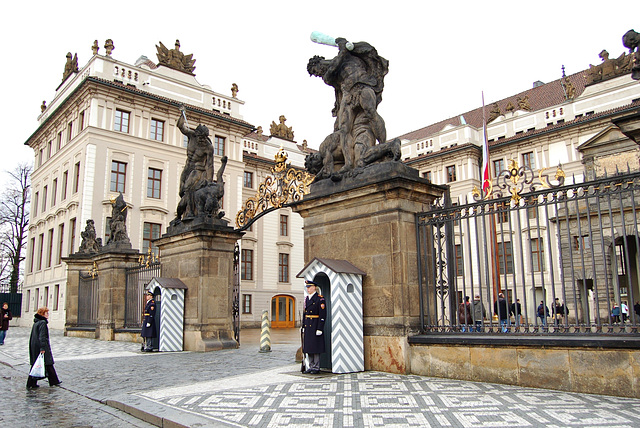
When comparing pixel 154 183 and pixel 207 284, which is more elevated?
pixel 154 183

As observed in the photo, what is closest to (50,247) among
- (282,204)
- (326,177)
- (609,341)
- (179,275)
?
(179,275)

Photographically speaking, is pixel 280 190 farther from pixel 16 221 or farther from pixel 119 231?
pixel 16 221

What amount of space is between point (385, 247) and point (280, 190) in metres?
5.18

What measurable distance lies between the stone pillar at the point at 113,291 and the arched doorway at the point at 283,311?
22.8m

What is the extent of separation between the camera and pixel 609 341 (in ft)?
20.8

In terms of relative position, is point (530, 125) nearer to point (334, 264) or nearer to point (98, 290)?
point (98, 290)

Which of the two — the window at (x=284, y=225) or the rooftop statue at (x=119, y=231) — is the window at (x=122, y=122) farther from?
the window at (x=284, y=225)

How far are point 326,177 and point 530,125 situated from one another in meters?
32.6

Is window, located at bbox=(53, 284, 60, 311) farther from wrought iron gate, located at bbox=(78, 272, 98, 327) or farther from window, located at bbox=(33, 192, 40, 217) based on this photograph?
wrought iron gate, located at bbox=(78, 272, 98, 327)

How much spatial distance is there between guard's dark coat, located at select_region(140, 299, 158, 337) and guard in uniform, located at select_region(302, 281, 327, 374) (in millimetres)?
6964

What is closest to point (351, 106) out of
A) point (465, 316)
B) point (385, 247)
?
point (385, 247)

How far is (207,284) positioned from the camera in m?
14.4

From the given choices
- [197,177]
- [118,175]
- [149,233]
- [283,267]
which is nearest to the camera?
[197,177]

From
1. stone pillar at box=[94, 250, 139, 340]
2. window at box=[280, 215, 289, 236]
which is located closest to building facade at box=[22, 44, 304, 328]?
window at box=[280, 215, 289, 236]
